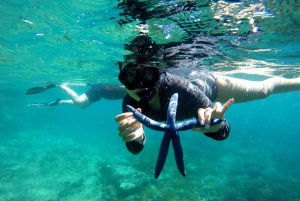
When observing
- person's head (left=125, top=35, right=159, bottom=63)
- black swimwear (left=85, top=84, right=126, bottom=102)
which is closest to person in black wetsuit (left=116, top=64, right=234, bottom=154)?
person's head (left=125, top=35, right=159, bottom=63)

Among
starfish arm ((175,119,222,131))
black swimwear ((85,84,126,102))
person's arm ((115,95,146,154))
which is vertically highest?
starfish arm ((175,119,222,131))

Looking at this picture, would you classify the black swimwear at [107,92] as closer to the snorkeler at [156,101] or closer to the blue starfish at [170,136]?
the snorkeler at [156,101]

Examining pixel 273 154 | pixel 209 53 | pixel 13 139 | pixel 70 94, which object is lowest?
pixel 273 154

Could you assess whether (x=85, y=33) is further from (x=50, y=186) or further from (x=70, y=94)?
(x=50, y=186)

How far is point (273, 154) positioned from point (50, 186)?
29634mm

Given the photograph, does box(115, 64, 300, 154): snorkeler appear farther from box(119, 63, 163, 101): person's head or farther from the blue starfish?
the blue starfish

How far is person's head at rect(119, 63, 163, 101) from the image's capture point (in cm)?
386

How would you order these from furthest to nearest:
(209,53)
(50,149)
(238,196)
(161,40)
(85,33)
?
(50,149)
(238,196)
(209,53)
(85,33)
(161,40)

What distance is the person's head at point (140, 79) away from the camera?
3863 millimetres

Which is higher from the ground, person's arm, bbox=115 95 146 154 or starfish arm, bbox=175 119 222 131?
starfish arm, bbox=175 119 222 131

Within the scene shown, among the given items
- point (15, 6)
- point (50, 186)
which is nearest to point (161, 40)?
point (15, 6)

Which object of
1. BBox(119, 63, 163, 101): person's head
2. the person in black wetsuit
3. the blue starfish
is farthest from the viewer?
BBox(119, 63, 163, 101): person's head

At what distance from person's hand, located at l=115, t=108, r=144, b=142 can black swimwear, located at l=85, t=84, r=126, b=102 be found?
9.29 metres

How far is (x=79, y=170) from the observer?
18.5 meters
